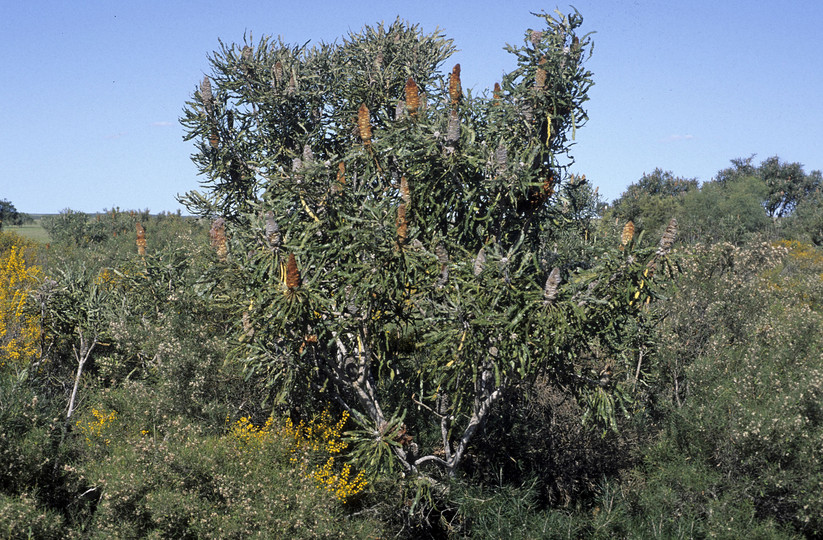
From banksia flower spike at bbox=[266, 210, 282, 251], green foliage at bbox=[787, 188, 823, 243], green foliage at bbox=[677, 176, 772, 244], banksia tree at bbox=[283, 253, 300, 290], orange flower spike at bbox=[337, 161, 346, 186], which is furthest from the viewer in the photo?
green foliage at bbox=[677, 176, 772, 244]

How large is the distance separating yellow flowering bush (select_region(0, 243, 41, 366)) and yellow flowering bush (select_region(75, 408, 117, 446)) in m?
4.14

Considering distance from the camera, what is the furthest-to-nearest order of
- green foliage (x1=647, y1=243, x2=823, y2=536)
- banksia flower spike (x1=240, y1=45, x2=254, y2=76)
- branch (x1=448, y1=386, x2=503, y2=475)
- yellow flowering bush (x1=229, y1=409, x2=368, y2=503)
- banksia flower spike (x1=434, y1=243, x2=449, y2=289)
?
1. banksia flower spike (x1=240, y1=45, x2=254, y2=76)
2. green foliage (x1=647, y1=243, x2=823, y2=536)
3. yellow flowering bush (x1=229, y1=409, x2=368, y2=503)
4. branch (x1=448, y1=386, x2=503, y2=475)
5. banksia flower spike (x1=434, y1=243, x2=449, y2=289)

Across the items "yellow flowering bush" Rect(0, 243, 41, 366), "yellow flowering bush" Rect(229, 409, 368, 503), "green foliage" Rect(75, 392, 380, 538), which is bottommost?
"green foliage" Rect(75, 392, 380, 538)

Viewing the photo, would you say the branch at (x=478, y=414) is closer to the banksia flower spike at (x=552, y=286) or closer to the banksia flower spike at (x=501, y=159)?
the banksia flower spike at (x=552, y=286)

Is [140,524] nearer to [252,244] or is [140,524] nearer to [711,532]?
[252,244]

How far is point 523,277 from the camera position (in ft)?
29.7

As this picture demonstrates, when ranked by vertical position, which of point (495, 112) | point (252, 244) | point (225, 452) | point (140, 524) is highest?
point (495, 112)

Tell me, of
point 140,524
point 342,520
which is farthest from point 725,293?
point 140,524

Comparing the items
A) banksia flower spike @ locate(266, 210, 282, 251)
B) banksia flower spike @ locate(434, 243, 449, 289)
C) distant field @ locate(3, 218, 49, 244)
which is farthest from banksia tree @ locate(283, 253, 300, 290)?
distant field @ locate(3, 218, 49, 244)

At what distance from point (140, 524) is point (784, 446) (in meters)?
13.4

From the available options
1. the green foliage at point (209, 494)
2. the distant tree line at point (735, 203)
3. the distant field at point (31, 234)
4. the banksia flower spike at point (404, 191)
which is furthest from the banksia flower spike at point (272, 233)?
the distant field at point (31, 234)

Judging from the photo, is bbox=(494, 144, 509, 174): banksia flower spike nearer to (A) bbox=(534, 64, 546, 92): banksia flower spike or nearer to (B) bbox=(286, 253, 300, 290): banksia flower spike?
(A) bbox=(534, 64, 546, 92): banksia flower spike

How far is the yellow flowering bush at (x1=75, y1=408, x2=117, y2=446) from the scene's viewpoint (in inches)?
528

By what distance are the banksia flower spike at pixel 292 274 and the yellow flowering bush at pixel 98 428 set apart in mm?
7164
